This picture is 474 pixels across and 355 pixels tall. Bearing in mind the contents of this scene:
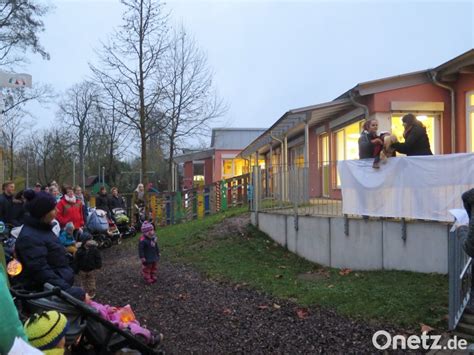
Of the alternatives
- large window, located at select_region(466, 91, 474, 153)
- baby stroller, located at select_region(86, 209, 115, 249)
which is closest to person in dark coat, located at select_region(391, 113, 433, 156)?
large window, located at select_region(466, 91, 474, 153)

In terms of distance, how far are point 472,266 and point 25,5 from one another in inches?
881

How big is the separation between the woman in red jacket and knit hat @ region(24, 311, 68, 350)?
7010 millimetres

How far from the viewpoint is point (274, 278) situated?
8047 millimetres

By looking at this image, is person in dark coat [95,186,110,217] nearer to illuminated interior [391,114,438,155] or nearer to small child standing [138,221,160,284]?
small child standing [138,221,160,284]

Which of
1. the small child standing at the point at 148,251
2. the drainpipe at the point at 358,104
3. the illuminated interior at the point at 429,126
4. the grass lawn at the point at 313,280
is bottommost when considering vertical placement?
the grass lawn at the point at 313,280

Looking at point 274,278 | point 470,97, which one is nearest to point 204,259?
point 274,278

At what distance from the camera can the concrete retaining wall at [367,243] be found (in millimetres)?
7004

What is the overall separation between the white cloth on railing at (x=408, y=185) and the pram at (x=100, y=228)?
6956 mm

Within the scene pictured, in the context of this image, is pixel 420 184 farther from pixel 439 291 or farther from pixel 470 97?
pixel 470 97

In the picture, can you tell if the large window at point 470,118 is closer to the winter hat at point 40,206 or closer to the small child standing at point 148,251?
the small child standing at point 148,251

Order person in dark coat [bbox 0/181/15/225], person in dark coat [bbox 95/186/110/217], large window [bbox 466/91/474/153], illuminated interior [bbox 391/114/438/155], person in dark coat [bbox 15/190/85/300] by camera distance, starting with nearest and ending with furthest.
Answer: person in dark coat [bbox 15/190/85/300] < person in dark coat [bbox 0/181/15/225] < large window [bbox 466/91/474/153] < illuminated interior [bbox 391/114/438/155] < person in dark coat [bbox 95/186/110/217]

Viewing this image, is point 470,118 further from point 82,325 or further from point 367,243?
point 82,325

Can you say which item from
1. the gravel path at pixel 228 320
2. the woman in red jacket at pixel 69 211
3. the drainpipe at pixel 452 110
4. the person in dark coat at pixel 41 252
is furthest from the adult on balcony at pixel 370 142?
the woman in red jacket at pixel 69 211

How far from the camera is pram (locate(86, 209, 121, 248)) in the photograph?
41.0 feet
